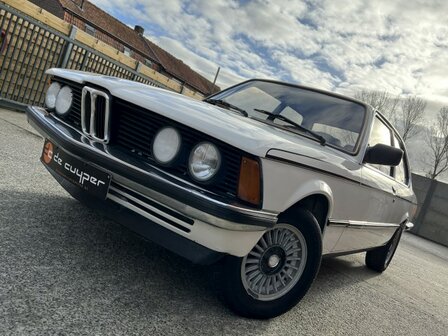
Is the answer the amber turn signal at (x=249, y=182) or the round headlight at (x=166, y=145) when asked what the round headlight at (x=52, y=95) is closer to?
the round headlight at (x=166, y=145)

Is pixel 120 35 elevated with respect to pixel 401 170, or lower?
elevated

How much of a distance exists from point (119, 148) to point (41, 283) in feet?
2.79

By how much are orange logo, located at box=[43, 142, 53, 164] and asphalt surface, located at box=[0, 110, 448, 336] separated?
43cm

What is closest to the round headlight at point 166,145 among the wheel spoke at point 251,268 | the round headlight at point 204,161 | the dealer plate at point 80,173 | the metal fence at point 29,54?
the round headlight at point 204,161

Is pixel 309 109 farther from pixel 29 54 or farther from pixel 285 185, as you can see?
pixel 29 54

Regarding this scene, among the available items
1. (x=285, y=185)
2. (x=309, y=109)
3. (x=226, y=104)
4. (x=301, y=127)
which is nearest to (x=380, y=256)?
(x=309, y=109)

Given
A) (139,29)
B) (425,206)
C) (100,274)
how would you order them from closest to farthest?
(100,274) < (425,206) < (139,29)

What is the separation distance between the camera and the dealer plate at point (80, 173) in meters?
2.23

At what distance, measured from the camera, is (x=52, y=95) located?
9.86 feet

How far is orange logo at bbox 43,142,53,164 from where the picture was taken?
2.67 meters

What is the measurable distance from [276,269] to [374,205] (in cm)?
149

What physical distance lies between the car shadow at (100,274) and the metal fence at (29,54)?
15.8ft

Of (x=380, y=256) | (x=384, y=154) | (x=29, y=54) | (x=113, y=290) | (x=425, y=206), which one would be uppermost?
(x=384, y=154)

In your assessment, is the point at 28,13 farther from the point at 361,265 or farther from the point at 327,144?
the point at 361,265
